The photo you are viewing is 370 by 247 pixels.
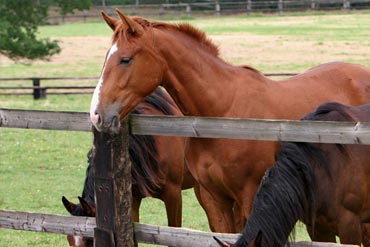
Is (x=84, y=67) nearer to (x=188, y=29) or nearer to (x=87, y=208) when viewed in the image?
(x=188, y=29)

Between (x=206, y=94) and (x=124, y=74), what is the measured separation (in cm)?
83

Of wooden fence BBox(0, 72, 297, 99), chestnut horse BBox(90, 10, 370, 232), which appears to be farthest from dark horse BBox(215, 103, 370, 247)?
wooden fence BBox(0, 72, 297, 99)

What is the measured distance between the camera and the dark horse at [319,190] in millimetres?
4988

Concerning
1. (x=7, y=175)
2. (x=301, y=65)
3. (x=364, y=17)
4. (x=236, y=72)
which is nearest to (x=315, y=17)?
(x=364, y=17)

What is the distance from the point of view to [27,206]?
413 inches

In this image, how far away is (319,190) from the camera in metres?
5.36

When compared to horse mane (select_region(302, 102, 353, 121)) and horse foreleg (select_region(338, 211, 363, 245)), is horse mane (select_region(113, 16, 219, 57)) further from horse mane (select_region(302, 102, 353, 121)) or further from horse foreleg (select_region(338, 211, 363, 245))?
horse foreleg (select_region(338, 211, 363, 245))

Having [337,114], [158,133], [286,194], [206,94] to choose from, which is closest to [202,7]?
[206,94]

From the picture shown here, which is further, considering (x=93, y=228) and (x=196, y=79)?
(x=196, y=79)

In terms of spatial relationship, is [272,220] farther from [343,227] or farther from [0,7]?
[0,7]

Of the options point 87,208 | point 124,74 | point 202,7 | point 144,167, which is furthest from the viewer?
point 202,7

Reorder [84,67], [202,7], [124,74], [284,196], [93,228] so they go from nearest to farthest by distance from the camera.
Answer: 1. [284,196]
2. [124,74]
3. [93,228]
4. [84,67]
5. [202,7]

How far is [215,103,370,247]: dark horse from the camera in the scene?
4.99m

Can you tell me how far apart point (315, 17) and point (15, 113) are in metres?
41.2
